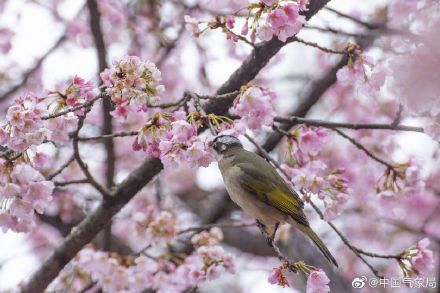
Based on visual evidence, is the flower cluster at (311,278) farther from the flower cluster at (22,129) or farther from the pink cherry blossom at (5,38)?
the pink cherry blossom at (5,38)

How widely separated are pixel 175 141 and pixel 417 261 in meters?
1.53

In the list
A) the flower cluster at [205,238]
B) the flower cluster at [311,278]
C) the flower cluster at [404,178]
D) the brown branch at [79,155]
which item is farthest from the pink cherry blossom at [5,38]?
the flower cluster at [311,278]

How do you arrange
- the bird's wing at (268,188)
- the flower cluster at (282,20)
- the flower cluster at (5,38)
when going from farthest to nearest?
the flower cluster at (5,38), the bird's wing at (268,188), the flower cluster at (282,20)

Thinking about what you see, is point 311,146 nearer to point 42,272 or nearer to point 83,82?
point 83,82

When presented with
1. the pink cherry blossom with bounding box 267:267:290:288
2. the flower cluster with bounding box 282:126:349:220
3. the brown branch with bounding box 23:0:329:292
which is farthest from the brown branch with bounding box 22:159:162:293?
the pink cherry blossom with bounding box 267:267:290:288

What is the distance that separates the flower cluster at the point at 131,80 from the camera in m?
2.71

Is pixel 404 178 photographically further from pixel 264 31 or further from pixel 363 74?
pixel 264 31

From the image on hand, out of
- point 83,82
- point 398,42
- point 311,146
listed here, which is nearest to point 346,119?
point 398,42

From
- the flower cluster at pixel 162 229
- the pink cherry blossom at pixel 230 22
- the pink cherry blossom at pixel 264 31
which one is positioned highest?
the pink cherry blossom at pixel 230 22

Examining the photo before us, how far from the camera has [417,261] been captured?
323 cm

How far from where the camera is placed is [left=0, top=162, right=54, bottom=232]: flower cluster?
2781 millimetres

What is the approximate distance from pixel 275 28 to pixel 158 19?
3527 millimetres

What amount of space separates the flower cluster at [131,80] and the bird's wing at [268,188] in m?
0.97

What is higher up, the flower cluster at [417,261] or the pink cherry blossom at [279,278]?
the flower cluster at [417,261]
